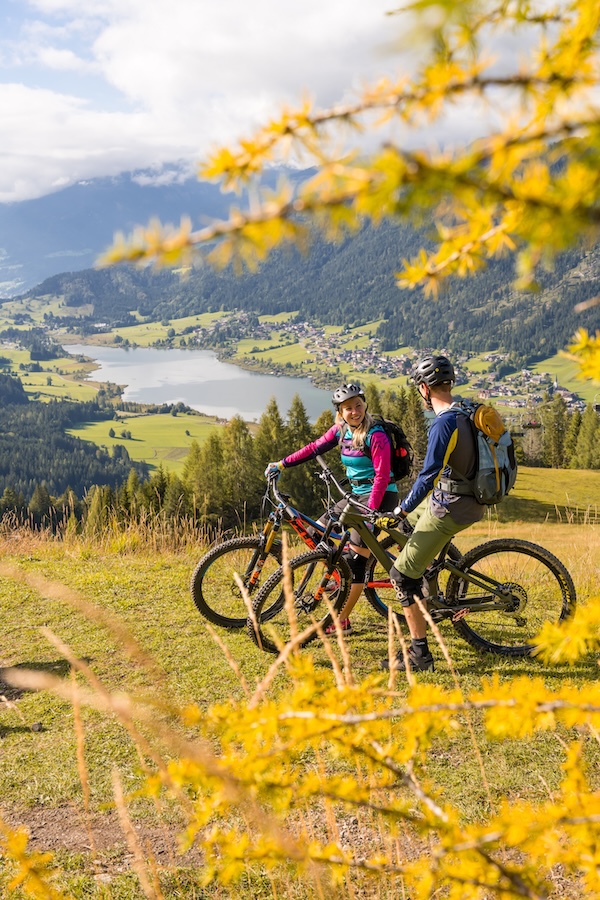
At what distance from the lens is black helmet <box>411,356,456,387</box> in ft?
16.7

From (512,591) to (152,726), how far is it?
197 inches

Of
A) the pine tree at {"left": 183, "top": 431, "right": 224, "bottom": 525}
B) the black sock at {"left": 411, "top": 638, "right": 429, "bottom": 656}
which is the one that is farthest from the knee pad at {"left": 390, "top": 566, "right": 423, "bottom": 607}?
the pine tree at {"left": 183, "top": 431, "right": 224, "bottom": 525}

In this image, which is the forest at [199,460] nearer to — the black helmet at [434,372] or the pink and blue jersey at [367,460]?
the pink and blue jersey at [367,460]

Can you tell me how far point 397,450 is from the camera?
244 inches

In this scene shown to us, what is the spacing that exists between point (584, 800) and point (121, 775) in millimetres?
3811

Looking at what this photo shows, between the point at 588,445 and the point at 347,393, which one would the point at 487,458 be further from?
the point at 588,445

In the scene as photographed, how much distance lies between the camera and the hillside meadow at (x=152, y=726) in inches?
122

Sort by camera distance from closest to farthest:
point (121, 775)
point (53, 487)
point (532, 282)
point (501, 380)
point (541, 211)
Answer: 1. point (541, 211)
2. point (532, 282)
3. point (121, 775)
4. point (53, 487)
5. point (501, 380)

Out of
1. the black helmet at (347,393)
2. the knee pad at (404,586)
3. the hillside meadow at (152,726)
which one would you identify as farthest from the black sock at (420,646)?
the black helmet at (347,393)

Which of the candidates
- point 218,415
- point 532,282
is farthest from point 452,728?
point 218,415

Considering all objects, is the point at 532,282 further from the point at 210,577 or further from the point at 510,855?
the point at 210,577

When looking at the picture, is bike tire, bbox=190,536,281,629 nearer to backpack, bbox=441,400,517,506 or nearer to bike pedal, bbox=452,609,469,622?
bike pedal, bbox=452,609,469,622

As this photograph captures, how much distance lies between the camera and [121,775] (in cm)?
438

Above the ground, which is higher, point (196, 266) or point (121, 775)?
point (196, 266)
